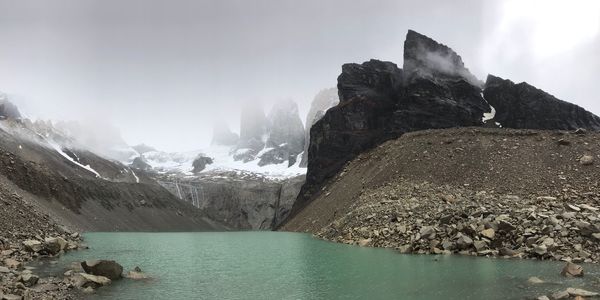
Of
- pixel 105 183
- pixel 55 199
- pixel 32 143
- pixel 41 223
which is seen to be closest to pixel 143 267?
pixel 41 223

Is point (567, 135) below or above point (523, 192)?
above

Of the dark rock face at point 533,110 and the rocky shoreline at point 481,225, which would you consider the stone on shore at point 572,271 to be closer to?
the rocky shoreline at point 481,225

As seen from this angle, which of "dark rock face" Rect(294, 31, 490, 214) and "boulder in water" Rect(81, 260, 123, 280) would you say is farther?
"dark rock face" Rect(294, 31, 490, 214)

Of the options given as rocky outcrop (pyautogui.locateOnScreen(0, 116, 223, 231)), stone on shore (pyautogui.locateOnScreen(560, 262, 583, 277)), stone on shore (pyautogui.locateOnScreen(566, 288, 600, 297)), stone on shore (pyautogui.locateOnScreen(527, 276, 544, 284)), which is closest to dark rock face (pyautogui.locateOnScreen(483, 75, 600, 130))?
stone on shore (pyautogui.locateOnScreen(560, 262, 583, 277))

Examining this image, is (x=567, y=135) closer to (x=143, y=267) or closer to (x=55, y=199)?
(x=143, y=267)

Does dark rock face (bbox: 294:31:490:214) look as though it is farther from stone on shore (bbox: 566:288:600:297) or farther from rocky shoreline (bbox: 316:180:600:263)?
stone on shore (bbox: 566:288:600:297)

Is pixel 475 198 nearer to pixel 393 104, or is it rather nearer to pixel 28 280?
pixel 28 280
